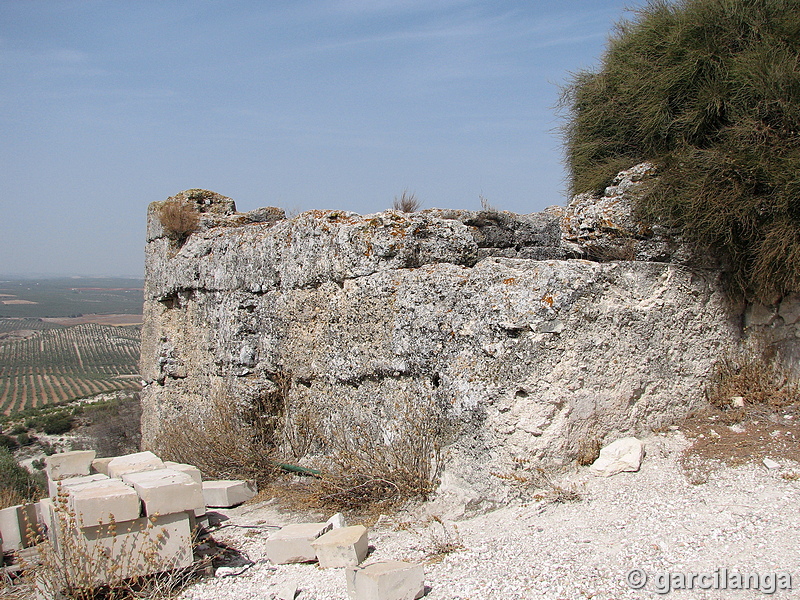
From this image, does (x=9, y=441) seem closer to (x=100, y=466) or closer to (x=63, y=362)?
(x=100, y=466)

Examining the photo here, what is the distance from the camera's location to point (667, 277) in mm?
4605

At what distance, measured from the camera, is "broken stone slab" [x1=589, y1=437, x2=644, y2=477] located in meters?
4.09

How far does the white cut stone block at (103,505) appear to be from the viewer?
3.42 meters

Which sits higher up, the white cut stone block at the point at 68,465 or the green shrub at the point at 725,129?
the green shrub at the point at 725,129

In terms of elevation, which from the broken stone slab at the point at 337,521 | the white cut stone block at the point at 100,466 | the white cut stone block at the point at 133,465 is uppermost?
the white cut stone block at the point at 133,465

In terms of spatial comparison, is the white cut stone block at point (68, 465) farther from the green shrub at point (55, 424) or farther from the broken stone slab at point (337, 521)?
the green shrub at point (55, 424)

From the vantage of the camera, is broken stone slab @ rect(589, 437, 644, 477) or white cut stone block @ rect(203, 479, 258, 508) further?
white cut stone block @ rect(203, 479, 258, 508)

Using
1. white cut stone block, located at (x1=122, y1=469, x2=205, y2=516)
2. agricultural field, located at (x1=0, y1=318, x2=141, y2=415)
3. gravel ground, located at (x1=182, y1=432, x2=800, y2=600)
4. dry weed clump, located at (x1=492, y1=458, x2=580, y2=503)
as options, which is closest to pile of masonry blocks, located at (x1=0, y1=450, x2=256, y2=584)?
white cut stone block, located at (x1=122, y1=469, x2=205, y2=516)

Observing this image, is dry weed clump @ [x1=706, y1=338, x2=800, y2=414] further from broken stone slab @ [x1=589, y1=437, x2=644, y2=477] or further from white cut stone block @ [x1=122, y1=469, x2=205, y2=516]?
white cut stone block @ [x1=122, y1=469, x2=205, y2=516]

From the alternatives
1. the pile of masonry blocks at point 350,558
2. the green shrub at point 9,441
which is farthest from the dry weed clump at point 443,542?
the green shrub at point 9,441

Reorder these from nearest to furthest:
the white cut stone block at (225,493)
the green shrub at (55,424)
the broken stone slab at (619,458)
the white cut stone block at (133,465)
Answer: the broken stone slab at (619,458) < the white cut stone block at (133,465) < the white cut stone block at (225,493) < the green shrub at (55,424)

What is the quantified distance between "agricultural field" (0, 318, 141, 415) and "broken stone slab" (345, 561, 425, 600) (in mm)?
38795

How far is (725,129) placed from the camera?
4676 millimetres

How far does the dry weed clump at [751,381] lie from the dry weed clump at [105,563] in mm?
3922
